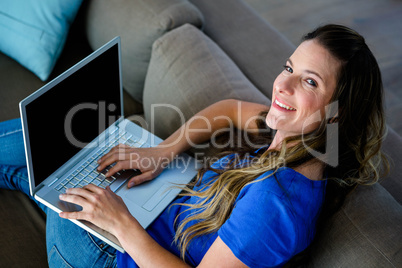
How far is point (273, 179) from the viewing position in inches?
35.4

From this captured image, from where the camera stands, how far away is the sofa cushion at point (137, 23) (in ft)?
5.00

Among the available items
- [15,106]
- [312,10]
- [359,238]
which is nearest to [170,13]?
[15,106]

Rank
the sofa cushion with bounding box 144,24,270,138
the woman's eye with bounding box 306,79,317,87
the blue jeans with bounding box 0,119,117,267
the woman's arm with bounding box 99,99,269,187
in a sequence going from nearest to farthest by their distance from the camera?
the woman's eye with bounding box 306,79,317,87 → the blue jeans with bounding box 0,119,117,267 → the woman's arm with bounding box 99,99,269,187 → the sofa cushion with bounding box 144,24,270,138

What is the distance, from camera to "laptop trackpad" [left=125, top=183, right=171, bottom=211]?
114 cm

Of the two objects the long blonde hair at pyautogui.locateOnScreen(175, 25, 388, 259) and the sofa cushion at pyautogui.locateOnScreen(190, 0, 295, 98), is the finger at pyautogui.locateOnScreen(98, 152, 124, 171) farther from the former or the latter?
the sofa cushion at pyautogui.locateOnScreen(190, 0, 295, 98)

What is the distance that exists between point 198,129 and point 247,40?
608mm

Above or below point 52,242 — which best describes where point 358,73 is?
above

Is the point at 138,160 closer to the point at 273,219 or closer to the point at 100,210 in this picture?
the point at 100,210

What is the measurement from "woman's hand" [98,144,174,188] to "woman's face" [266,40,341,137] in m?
0.41

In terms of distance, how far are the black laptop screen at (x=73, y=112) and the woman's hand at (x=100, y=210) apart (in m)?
0.13

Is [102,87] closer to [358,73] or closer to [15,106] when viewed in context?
[15,106]

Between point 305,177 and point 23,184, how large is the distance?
0.97m

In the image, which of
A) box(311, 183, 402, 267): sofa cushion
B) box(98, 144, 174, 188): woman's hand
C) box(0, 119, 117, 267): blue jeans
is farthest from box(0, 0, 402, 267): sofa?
box(98, 144, 174, 188): woman's hand

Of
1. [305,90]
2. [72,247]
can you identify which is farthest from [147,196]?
[305,90]
